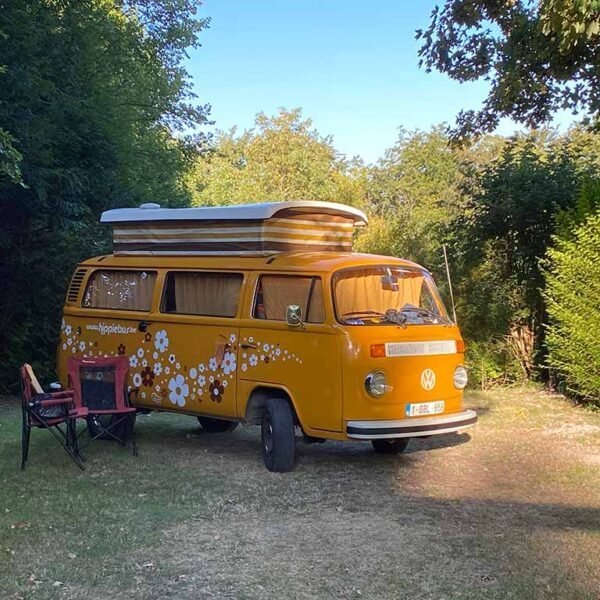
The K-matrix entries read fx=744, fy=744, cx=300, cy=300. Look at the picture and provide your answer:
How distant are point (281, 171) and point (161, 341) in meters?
32.4

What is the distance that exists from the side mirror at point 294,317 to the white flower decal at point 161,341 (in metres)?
1.72

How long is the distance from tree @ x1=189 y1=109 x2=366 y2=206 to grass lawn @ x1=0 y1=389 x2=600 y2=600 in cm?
2632

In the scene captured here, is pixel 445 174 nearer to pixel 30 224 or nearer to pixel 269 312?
pixel 30 224

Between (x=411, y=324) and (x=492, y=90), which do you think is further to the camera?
(x=492, y=90)

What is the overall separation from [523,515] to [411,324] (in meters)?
2.06

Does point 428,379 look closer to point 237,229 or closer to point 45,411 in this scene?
point 237,229

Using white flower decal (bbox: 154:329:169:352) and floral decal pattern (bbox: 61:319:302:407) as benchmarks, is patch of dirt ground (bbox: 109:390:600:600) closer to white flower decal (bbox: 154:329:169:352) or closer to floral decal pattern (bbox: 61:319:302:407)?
floral decal pattern (bbox: 61:319:302:407)

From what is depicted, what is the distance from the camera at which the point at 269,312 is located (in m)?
7.37

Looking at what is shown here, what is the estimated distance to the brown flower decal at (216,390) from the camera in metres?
7.59

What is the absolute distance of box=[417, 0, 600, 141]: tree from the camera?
28.8 feet

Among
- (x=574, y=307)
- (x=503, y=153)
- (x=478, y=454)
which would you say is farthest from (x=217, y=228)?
(x=503, y=153)

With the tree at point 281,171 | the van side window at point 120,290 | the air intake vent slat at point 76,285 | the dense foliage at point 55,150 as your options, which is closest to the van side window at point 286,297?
the van side window at point 120,290

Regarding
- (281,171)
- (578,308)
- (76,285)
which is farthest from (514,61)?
(281,171)

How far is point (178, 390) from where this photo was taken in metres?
7.94
